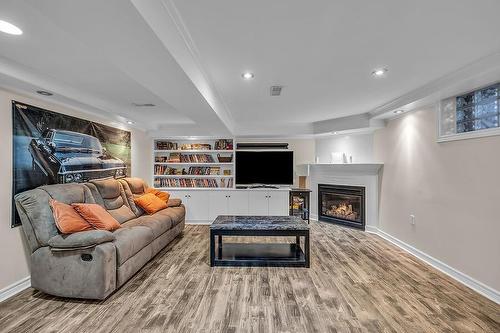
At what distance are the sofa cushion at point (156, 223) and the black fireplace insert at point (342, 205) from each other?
142 inches

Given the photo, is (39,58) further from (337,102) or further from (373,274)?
(373,274)

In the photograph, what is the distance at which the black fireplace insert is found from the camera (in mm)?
5188

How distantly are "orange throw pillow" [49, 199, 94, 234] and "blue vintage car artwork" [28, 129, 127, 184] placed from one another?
2.01 ft

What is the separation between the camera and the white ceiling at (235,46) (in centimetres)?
151

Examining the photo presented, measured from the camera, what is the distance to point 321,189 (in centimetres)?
590

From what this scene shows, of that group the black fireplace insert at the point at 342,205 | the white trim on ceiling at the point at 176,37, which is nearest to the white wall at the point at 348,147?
the black fireplace insert at the point at 342,205

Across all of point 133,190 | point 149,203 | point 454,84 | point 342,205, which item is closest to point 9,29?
point 149,203

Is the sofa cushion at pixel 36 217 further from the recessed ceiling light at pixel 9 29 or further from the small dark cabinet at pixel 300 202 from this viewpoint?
the small dark cabinet at pixel 300 202

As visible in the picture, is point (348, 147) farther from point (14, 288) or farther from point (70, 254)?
point (14, 288)

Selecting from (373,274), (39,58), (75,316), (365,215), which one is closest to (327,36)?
(39,58)

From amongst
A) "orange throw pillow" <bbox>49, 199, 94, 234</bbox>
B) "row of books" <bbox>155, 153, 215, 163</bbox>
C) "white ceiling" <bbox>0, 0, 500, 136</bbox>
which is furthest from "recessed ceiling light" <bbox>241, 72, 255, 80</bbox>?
"row of books" <bbox>155, 153, 215, 163</bbox>

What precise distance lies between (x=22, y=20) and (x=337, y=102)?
3665 mm

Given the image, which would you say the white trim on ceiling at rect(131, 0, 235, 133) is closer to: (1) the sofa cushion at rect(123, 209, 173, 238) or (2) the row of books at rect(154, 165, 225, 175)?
(1) the sofa cushion at rect(123, 209, 173, 238)

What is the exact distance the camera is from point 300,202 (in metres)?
5.90
